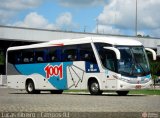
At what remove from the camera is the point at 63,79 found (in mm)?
30234

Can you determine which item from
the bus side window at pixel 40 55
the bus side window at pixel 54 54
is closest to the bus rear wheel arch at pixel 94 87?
the bus side window at pixel 54 54

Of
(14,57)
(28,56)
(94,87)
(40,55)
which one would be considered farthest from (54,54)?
(14,57)

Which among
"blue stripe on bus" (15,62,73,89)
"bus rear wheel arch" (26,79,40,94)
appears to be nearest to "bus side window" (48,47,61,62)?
"blue stripe on bus" (15,62,73,89)

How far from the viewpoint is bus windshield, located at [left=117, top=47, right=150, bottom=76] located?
87.6ft

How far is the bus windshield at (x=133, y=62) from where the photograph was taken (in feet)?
87.6

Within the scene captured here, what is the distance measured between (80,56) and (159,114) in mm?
15820

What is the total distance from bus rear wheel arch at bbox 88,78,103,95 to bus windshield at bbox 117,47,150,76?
5.74ft

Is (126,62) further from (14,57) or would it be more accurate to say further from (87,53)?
(14,57)

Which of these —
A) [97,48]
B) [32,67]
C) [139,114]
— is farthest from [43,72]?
[139,114]

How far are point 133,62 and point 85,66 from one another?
9.06 feet

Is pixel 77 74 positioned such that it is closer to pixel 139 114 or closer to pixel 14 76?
pixel 14 76

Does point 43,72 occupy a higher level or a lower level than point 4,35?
lower

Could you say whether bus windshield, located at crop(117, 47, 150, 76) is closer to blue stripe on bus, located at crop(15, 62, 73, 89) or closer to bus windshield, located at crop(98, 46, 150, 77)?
bus windshield, located at crop(98, 46, 150, 77)

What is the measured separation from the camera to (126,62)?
1057 inches
